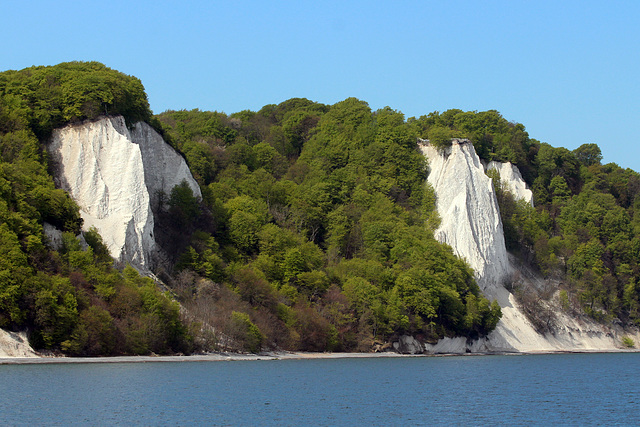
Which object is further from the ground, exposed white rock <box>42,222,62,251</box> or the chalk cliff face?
the chalk cliff face

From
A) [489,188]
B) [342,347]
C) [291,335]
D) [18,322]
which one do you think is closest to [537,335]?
[489,188]

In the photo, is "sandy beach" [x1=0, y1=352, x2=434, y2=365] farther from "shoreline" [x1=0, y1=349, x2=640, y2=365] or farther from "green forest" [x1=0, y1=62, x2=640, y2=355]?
"green forest" [x1=0, y1=62, x2=640, y2=355]

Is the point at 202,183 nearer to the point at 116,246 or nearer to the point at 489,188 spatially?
the point at 116,246

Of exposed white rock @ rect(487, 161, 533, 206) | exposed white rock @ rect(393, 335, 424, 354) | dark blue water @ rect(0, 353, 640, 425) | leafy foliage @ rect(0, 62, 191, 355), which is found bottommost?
dark blue water @ rect(0, 353, 640, 425)

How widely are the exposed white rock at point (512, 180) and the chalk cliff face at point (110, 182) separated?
4990 centimetres

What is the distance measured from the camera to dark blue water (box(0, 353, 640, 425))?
2873 centimetres

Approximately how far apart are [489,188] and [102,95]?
4423 cm

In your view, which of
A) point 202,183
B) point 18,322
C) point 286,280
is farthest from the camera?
point 202,183

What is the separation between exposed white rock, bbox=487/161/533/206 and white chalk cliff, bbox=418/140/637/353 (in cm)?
941

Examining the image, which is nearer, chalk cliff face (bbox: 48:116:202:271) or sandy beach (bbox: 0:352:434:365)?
sandy beach (bbox: 0:352:434:365)

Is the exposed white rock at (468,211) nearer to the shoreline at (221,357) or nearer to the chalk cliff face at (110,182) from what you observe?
the shoreline at (221,357)

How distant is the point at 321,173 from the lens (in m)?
85.9

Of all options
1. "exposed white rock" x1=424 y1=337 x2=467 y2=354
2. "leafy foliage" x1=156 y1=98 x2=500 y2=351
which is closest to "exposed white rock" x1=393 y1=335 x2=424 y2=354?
"leafy foliage" x1=156 y1=98 x2=500 y2=351

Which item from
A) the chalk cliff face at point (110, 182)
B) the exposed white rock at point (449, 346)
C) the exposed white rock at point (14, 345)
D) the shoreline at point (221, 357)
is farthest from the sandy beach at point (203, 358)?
the chalk cliff face at point (110, 182)
